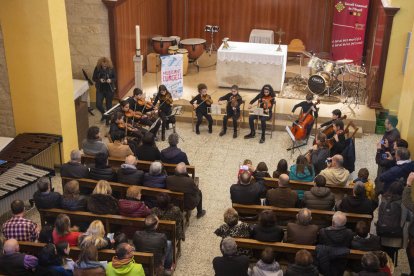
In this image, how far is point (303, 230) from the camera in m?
7.21

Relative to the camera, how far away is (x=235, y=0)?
17.1m

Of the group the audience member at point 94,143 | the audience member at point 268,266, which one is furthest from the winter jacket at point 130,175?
the audience member at point 268,266

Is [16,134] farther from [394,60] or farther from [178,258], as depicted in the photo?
[394,60]

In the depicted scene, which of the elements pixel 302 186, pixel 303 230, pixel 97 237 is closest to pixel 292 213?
pixel 303 230

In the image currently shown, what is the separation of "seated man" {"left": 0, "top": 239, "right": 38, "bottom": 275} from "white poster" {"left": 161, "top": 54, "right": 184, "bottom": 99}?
283 inches

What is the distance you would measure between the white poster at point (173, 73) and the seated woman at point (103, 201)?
5.77 m

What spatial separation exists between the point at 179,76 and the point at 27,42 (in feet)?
14.1

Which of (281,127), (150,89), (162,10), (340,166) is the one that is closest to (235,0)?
(162,10)

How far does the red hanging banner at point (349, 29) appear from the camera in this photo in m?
15.3

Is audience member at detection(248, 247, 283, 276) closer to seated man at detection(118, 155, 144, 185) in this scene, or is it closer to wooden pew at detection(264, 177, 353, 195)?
wooden pew at detection(264, 177, 353, 195)

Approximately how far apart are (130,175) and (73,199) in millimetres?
1041

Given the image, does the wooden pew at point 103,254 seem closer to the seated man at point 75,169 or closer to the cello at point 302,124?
the seated man at point 75,169

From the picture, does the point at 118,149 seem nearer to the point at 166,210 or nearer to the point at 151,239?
the point at 166,210

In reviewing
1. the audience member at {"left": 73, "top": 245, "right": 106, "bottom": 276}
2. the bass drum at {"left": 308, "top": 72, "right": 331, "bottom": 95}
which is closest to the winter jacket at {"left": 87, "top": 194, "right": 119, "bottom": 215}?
the audience member at {"left": 73, "top": 245, "right": 106, "bottom": 276}
